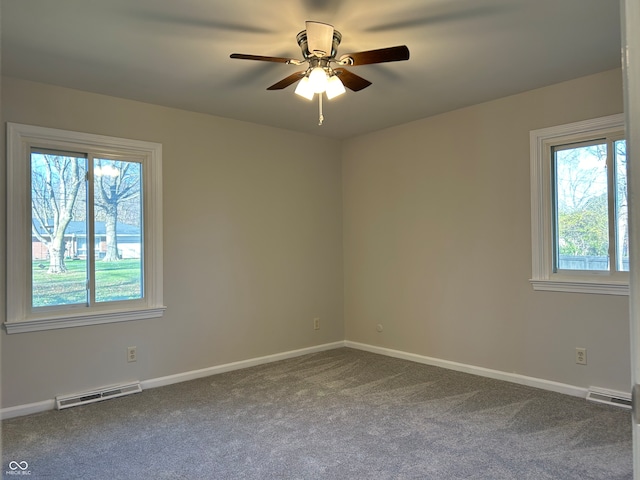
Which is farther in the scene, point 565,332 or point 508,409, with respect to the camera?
point 565,332

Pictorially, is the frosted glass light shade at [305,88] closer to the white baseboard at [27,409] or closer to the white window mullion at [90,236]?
the white window mullion at [90,236]

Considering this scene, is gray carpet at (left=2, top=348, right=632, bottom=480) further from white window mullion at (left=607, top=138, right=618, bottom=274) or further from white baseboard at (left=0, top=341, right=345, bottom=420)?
white window mullion at (left=607, top=138, right=618, bottom=274)

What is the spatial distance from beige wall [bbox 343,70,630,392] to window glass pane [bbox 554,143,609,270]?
0.80 ft

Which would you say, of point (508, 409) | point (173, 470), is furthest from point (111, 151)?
point (508, 409)

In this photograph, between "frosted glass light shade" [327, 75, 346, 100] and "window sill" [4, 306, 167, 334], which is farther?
"window sill" [4, 306, 167, 334]

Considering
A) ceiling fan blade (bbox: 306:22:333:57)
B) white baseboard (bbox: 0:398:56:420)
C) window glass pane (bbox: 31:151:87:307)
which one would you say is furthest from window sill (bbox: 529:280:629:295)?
white baseboard (bbox: 0:398:56:420)

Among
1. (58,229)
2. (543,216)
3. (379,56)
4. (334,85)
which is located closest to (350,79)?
(334,85)

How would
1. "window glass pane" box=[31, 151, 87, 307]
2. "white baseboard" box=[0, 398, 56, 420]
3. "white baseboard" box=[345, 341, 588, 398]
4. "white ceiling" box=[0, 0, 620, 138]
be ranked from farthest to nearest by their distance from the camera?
"white baseboard" box=[345, 341, 588, 398]
"window glass pane" box=[31, 151, 87, 307]
"white baseboard" box=[0, 398, 56, 420]
"white ceiling" box=[0, 0, 620, 138]

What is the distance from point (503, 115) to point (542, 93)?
13.7 inches

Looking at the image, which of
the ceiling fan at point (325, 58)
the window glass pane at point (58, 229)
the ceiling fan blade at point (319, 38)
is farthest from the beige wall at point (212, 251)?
the ceiling fan blade at point (319, 38)

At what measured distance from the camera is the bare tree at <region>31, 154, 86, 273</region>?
3.36m

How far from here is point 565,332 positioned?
3521mm

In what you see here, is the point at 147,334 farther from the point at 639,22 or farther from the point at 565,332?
the point at 639,22

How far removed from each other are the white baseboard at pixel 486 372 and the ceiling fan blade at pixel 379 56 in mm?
2898
